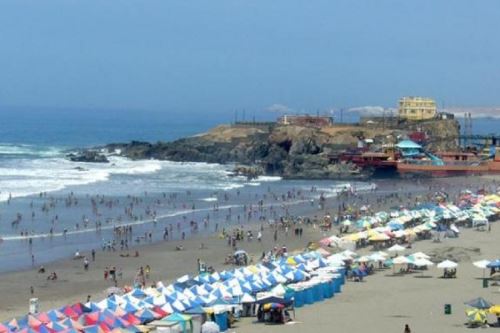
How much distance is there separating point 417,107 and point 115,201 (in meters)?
60.4

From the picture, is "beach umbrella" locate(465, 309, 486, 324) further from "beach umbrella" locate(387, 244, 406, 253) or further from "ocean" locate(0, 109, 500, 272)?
"ocean" locate(0, 109, 500, 272)

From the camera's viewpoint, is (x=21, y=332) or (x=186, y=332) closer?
(x=21, y=332)

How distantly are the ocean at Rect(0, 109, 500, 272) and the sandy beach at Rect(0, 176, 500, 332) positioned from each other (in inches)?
89.5

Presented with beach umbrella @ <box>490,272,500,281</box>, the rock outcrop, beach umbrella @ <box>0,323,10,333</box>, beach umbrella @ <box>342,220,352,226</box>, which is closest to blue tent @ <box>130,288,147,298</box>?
beach umbrella @ <box>0,323,10,333</box>

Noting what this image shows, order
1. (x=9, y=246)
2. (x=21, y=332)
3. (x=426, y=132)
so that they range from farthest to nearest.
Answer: (x=426, y=132) → (x=9, y=246) → (x=21, y=332)

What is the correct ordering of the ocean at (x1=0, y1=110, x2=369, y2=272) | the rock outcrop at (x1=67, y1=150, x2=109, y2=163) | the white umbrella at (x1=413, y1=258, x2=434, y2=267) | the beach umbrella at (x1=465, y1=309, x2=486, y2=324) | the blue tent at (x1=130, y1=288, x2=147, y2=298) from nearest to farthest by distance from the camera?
the beach umbrella at (x1=465, y1=309, x2=486, y2=324) → the blue tent at (x1=130, y1=288, x2=147, y2=298) → the white umbrella at (x1=413, y1=258, x2=434, y2=267) → the ocean at (x1=0, y1=110, x2=369, y2=272) → the rock outcrop at (x1=67, y1=150, x2=109, y2=163)

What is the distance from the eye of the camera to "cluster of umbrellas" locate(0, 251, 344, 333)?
21.0 m

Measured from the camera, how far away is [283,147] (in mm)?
82000

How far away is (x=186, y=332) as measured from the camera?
22094 millimetres

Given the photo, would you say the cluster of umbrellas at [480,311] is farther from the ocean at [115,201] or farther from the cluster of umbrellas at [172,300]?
the ocean at [115,201]

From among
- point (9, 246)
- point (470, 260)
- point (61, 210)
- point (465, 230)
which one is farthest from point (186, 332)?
point (61, 210)

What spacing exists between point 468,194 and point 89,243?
24.2m

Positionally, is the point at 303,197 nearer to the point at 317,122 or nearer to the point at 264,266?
the point at 264,266

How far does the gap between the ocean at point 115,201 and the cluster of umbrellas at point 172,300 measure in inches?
357
